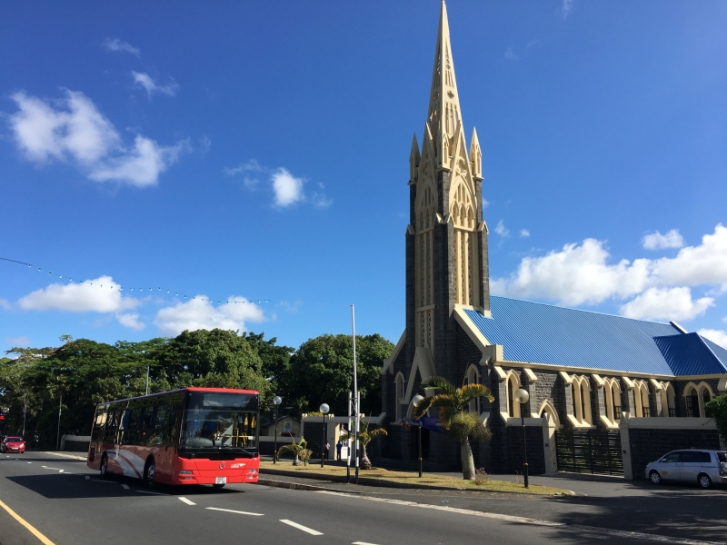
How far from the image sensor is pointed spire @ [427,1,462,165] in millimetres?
35469

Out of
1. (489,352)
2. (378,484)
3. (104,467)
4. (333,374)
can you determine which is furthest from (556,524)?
(333,374)

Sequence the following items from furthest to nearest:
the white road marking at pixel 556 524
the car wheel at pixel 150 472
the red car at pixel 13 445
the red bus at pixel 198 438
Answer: the red car at pixel 13 445
the car wheel at pixel 150 472
the red bus at pixel 198 438
the white road marking at pixel 556 524

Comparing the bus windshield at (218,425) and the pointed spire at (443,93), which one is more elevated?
the pointed spire at (443,93)

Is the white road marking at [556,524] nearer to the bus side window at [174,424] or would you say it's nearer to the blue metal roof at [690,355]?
the bus side window at [174,424]

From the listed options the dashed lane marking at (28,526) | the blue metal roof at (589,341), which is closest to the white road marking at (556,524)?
the dashed lane marking at (28,526)

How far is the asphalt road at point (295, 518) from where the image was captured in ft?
31.4

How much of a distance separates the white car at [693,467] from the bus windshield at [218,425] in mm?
13762

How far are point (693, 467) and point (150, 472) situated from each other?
17.1 metres

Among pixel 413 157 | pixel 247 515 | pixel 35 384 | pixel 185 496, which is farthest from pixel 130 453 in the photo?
pixel 35 384

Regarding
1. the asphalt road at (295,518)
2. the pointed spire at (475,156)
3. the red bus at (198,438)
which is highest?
the pointed spire at (475,156)

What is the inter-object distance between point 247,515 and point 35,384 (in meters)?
51.6

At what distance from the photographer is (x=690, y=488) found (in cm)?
1875

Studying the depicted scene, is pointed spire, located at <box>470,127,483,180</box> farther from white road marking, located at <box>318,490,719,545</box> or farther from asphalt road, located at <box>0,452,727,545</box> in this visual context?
white road marking, located at <box>318,490,719,545</box>

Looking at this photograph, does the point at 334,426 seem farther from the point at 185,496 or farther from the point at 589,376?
the point at 185,496
